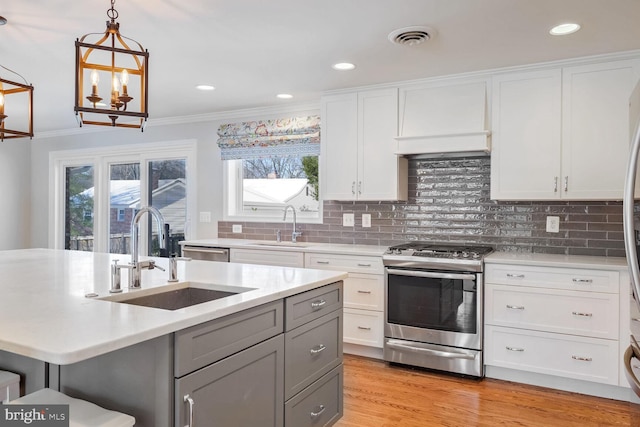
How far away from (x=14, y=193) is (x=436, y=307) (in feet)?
20.2

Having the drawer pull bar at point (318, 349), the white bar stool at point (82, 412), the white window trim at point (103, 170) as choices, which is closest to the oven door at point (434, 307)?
the drawer pull bar at point (318, 349)

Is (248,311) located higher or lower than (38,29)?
lower

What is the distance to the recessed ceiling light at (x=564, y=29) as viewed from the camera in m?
2.58

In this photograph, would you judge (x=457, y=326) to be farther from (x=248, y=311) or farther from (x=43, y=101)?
(x=43, y=101)

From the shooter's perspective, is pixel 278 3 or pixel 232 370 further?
pixel 278 3

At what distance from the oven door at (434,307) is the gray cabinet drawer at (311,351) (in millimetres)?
1133

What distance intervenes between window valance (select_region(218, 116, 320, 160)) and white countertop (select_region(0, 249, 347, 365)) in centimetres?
208

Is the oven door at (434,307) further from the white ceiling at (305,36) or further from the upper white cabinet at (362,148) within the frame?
the white ceiling at (305,36)

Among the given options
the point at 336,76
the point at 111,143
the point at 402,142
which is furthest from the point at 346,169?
the point at 111,143

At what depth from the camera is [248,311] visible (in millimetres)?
1768

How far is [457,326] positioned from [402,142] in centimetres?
152

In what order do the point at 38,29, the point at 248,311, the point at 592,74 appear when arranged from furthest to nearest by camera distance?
the point at 592,74 → the point at 38,29 → the point at 248,311

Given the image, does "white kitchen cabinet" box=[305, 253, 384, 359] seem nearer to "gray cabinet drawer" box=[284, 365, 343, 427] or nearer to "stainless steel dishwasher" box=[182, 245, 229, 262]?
"stainless steel dishwasher" box=[182, 245, 229, 262]

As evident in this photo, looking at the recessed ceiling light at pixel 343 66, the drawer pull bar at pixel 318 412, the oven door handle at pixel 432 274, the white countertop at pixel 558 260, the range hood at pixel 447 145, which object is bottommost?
the drawer pull bar at pixel 318 412
